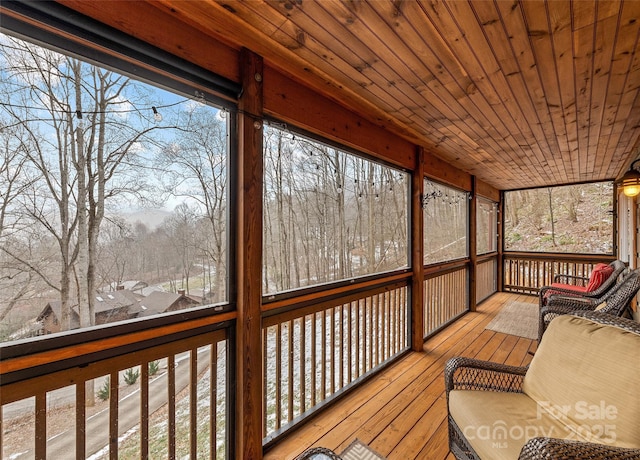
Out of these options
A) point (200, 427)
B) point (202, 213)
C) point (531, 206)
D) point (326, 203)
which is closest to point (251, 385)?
point (200, 427)

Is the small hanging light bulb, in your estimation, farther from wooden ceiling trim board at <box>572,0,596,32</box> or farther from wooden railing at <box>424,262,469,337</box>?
wooden railing at <box>424,262,469,337</box>

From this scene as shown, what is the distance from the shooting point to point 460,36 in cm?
138

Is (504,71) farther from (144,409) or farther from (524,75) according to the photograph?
(144,409)

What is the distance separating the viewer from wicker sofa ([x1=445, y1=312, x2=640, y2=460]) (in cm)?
105

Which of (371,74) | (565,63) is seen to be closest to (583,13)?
(565,63)

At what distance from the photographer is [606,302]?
232 cm

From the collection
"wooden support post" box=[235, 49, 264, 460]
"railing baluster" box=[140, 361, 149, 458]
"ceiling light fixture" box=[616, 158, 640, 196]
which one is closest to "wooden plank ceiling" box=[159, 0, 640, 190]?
"wooden support post" box=[235, 49, 264, 460]

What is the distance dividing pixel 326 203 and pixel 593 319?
1.80 meters

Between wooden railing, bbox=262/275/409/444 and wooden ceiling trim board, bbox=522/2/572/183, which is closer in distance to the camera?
wooden ceiling trim board, bbox=522/2/572/183

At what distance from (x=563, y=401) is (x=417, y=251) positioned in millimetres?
1980

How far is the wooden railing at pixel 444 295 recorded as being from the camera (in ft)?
11.9

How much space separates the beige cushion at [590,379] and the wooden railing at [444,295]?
6.74 ft

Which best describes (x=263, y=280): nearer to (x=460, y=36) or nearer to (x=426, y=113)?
(x=460, y=36)

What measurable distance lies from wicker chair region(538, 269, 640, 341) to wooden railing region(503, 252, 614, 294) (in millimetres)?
3567
